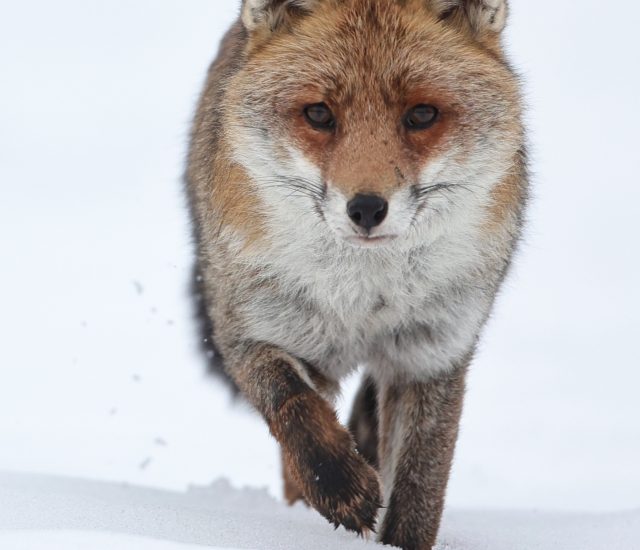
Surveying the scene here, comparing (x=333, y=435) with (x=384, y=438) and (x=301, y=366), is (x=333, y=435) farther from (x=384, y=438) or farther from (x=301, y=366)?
(x=384, y=438)

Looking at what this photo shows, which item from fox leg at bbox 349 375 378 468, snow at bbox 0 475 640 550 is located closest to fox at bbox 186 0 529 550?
snow at bbox 0 475 640 550

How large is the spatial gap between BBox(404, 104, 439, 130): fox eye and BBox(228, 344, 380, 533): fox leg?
163 centimetres

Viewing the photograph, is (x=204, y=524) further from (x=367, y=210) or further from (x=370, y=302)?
(x=367, y=210)

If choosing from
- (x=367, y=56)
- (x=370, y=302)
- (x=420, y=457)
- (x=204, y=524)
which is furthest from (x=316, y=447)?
(x=367, y=56)

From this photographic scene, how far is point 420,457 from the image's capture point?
766cm

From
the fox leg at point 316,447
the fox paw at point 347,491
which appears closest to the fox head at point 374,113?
the fox leg at point 316,447

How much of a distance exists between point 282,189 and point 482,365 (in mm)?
10414

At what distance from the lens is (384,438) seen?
26.2 feet

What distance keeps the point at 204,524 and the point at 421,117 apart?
2487 millimetres

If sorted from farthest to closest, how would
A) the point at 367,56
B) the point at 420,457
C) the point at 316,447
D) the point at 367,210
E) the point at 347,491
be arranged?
the point at 420,457, the point at 367,56, the point at 316,447, the point at 347,491, the point at 367,210

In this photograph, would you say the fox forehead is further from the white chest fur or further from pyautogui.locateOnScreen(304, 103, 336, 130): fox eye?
the white chest fur

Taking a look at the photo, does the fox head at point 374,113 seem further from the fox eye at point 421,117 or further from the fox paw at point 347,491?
the fox paw at point 347,491

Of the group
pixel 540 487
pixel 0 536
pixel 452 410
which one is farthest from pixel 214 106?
pixel 540 487

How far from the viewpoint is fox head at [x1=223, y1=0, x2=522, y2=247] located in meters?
6.33
